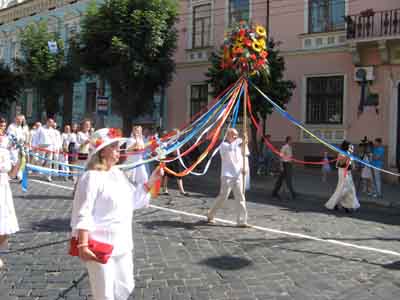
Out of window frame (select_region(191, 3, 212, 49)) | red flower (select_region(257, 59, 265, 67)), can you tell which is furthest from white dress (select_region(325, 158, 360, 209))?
window frame (select_region(191, 3, 212, 49))

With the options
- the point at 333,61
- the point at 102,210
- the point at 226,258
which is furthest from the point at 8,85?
the point at 102,210

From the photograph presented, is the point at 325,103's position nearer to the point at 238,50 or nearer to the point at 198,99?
the point at 198,99

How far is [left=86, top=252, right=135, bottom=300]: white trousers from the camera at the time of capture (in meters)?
3.33

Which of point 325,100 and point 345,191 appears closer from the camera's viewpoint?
point 345,191

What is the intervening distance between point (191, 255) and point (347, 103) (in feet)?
44.8

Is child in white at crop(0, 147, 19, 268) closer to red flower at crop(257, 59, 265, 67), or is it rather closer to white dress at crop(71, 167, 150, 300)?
white dress at crop(71, 167, 150, 300)

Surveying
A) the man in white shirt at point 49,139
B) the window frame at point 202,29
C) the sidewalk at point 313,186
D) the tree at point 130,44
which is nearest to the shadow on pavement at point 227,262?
the sidewalk at point 313,186

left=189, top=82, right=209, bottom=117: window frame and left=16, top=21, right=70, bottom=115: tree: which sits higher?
left=16, top=21, right=70, bottom=115: tree

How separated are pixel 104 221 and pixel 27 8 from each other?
37691 mm

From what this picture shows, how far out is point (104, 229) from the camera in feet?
11.1

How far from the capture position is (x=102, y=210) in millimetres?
3377

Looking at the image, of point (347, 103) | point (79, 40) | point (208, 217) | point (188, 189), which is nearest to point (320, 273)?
point (208, 217)

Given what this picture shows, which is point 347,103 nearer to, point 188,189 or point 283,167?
point 283,167

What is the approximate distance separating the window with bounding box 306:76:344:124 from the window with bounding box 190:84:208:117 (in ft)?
18.5
